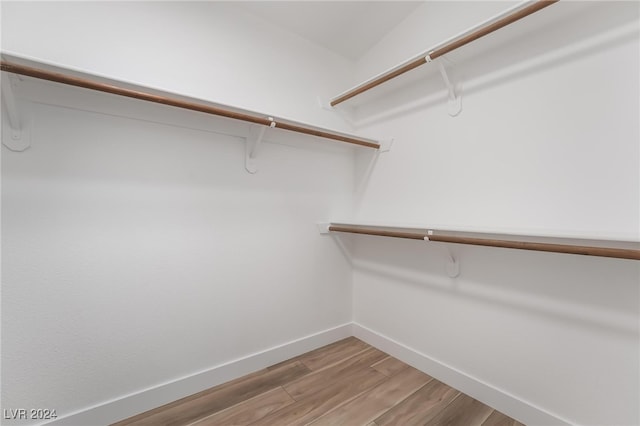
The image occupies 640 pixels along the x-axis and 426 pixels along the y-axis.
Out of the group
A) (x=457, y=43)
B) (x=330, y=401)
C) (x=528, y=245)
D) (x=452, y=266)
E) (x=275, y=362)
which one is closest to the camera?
(x=528, y=245)

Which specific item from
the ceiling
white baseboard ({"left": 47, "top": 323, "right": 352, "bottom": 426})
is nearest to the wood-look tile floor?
white baseboard ({"left": 47, "top": 323, "right": 352, "bottom": 426})

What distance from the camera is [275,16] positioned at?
1.58 m

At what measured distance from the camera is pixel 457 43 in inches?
44.6

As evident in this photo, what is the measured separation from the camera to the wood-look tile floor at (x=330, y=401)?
118cm

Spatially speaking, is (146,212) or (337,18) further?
(337,18)

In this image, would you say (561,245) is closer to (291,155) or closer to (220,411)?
(291,155)

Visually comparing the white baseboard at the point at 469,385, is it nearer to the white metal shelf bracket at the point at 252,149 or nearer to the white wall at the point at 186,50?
the white metal shelf bracket at the point at 252,149

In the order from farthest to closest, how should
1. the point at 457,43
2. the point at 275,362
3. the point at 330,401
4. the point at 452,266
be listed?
the point at 275,362, the point at 452,266, the point at 330,401, the point at 457,43

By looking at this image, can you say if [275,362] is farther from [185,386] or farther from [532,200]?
[532,200]

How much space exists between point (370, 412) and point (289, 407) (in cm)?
37

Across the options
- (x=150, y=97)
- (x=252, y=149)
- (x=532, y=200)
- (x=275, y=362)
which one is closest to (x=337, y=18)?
(x=252, y=149)

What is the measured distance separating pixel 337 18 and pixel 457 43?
851mm

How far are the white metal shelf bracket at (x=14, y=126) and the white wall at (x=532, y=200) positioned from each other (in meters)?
1.75

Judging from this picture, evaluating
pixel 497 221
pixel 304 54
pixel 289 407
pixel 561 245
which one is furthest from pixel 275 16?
pixel 289 407
